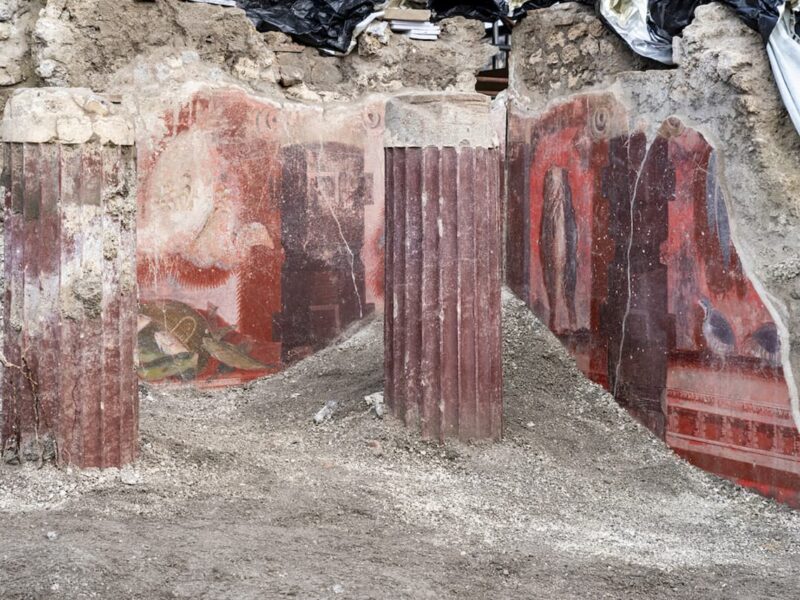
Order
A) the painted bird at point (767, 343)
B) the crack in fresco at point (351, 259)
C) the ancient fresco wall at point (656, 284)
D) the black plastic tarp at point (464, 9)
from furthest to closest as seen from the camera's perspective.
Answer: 1. the black plastic tarp at point (464, 9)
2. the crack in fresco at point (351, 259)
3. the ancient fresco wall at point (656, 284)
4. the painted bird at point (767, 343)

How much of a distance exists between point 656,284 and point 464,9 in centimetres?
273

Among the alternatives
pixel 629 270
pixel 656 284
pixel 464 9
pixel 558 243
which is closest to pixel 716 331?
pixel 656 284

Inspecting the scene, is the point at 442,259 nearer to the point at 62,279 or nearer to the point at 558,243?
the point at 558,243

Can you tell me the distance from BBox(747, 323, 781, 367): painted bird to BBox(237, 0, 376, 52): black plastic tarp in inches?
136

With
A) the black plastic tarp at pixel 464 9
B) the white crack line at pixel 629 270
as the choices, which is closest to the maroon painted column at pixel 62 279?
the white crack line at pixel 629 270

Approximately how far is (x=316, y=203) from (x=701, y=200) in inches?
104

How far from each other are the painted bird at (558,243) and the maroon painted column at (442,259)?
3.61 feet

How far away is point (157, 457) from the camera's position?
493 cm

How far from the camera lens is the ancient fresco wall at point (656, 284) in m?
5.19

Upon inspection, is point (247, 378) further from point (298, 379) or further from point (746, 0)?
point (746, 0)

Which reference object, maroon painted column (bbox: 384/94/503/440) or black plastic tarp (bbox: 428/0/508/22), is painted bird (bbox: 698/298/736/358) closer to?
maroon painted column (bbox: 384/94/503/440)

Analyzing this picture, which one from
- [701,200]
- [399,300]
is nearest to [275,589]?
[399,300]

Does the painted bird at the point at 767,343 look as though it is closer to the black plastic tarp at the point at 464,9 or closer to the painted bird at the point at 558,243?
the painted bird at the point at 558,243

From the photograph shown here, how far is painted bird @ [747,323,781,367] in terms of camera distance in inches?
199
